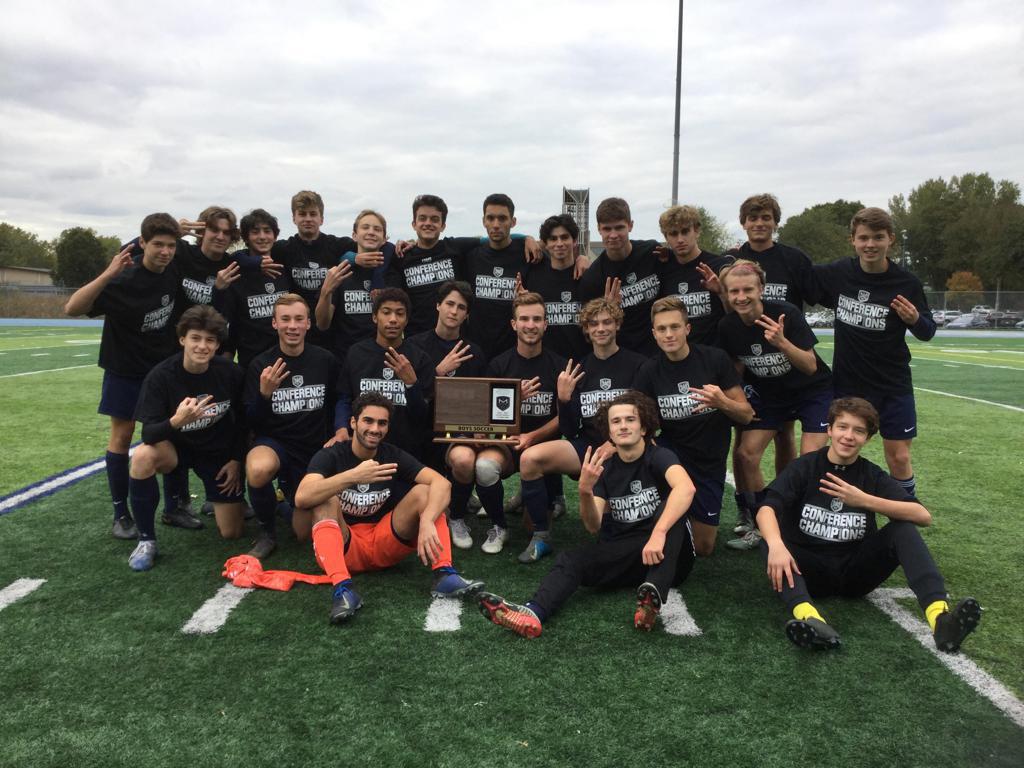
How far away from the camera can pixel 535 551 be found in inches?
161

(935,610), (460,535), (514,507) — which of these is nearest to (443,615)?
(460,535)

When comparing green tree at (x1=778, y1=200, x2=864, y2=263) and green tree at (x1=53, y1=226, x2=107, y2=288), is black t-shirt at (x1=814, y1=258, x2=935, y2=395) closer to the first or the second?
green tree at (x1=778, y1=200, x2=864, y2=263)

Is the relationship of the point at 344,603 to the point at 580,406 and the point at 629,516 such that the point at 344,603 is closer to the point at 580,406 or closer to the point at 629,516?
the point at 629,516

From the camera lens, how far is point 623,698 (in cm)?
263

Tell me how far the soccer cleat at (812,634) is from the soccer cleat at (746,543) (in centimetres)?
133

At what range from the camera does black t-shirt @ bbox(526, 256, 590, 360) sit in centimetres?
499

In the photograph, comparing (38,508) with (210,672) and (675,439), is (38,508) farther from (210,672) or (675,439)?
(675,439)

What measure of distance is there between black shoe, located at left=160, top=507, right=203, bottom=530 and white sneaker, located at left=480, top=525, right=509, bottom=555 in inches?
74.8

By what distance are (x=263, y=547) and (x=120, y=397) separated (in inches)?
54.3

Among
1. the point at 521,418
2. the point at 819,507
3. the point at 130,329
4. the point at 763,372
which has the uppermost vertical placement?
the point at 130,329

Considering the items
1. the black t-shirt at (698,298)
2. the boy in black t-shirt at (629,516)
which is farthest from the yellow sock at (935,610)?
the black t-shirt at (698,298)

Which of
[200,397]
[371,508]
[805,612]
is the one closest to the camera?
[805,612]

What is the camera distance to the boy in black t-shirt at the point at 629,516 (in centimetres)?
329

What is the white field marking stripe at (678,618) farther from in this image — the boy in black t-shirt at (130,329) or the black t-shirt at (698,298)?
the boy in black t-shirt at (130,329)
